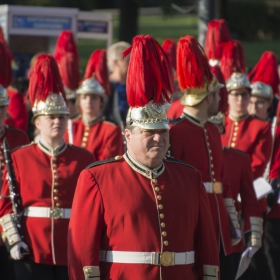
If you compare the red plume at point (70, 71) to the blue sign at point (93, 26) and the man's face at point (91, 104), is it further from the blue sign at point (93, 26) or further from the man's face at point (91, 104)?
the blue sign at point (93, 26)

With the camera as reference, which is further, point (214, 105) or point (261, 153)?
point (261, 153)

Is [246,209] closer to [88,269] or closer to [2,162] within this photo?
[2,162]

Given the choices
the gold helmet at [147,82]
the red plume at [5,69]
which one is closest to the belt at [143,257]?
the gold helmet at [147,82]

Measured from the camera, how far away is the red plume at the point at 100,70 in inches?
405

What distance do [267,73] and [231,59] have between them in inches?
25.7

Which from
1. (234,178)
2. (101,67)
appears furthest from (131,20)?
(234,178)

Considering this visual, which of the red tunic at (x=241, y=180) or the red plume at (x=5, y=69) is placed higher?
the red plume at (x=5, y=69)

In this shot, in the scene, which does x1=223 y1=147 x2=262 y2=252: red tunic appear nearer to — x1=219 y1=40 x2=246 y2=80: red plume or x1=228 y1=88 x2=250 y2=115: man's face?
x1=228 y1=88 x2=250 y2=115: man's face

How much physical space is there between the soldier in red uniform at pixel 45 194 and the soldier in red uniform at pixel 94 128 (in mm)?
1718

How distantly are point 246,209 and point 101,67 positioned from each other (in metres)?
3.59

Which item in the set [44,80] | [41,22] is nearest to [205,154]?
[44,80]

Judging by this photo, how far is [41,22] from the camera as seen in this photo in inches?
511

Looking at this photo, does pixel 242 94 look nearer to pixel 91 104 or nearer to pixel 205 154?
pixel 91 104

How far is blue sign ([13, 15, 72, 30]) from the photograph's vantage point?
1280 cm
